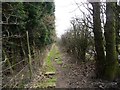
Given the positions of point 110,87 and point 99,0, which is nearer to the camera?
point 110,87

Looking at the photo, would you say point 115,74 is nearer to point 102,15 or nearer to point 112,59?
point 112,59

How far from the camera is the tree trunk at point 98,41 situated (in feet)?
30.0

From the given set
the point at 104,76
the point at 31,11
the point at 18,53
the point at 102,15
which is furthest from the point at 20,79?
the point at 31,11

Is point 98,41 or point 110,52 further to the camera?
point 98,41

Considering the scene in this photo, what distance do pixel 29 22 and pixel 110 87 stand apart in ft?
16.7

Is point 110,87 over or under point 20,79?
under

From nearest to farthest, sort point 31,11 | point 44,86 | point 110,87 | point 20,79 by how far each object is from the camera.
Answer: point 20,79, point 110,87, point 44,86, point 31,11

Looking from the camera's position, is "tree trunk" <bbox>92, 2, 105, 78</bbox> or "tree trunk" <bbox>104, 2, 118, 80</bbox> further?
"tree trunk" <bbox>92, 2, 105, 78</bbox>

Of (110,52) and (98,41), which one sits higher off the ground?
(98,41)

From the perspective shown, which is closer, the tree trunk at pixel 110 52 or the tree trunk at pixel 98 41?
the tree trunk at pixel 110 52

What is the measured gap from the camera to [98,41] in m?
9.54

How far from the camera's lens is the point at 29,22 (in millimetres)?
11180

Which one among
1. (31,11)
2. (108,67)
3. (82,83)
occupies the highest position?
(31,11)

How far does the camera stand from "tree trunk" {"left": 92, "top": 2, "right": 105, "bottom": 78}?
9152 millimetres
